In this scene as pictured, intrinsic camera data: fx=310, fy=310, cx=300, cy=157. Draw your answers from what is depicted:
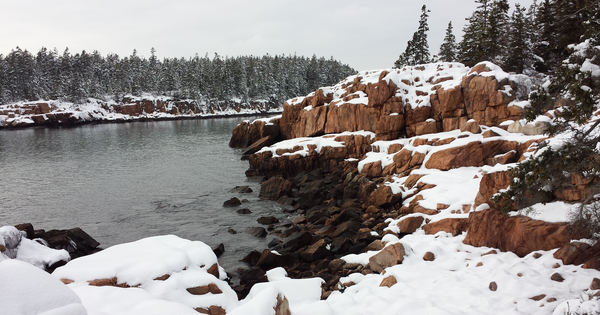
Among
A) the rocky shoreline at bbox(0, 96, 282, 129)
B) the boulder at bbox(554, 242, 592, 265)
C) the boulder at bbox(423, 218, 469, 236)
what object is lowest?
the boulder at bbox(423, 218, 469, 236)

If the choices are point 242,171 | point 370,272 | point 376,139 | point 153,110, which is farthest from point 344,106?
point 153,110

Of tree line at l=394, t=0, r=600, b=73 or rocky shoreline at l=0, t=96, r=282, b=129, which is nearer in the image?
tree line at l=394, t=0, r=600, b=73

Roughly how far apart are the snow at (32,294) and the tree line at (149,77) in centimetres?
13187

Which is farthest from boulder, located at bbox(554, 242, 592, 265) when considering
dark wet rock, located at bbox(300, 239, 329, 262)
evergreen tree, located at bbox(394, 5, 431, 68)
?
evergreen tree, located at bbox(394, 5, 431, 68)

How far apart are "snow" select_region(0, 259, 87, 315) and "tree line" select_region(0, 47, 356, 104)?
13187cm

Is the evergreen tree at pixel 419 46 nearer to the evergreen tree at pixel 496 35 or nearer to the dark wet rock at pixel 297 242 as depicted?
the evergreen tree at pixel 496 35

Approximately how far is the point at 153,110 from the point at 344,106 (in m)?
111

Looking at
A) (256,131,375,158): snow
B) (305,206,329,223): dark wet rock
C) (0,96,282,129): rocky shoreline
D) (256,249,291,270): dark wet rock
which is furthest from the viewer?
(0,96,282,129): rocky shoreline

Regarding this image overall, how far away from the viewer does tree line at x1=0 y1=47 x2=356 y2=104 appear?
368ft

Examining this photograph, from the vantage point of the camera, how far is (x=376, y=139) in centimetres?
3172

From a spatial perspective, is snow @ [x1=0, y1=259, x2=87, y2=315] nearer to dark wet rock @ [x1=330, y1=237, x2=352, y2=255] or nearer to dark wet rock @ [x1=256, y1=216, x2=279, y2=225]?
dark wet rock @ [x1=330, y1=237, x2=352, y2=255]

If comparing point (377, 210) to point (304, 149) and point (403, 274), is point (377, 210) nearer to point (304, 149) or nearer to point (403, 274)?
point (403, 274)

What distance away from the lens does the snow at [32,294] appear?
3.95 m

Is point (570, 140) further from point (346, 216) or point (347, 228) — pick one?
point (346, 216)
